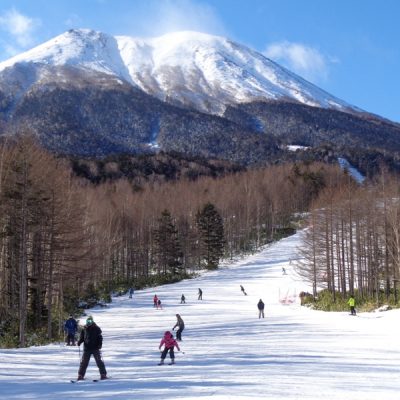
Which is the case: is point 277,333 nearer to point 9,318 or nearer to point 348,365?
point 348,365

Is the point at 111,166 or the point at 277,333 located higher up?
the point at 111,166

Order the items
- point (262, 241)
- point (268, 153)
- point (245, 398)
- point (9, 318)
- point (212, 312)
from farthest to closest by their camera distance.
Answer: point (268, 153), point (262, 241), point (212, 312), point (9, 318), point (245, 398)

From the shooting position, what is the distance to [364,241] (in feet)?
132

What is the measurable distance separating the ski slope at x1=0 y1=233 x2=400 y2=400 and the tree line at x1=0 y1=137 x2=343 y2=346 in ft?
13.1

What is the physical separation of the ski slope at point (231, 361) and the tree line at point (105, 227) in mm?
3993

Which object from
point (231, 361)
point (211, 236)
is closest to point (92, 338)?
point (231, 361)

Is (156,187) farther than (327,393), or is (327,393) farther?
(156,187)

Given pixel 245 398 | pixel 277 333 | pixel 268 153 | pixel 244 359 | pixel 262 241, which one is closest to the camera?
pixel 245 398

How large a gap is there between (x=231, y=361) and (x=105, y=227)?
43.4 m

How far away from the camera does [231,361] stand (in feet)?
48.1

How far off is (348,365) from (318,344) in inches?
191

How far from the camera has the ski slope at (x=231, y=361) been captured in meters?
10.1

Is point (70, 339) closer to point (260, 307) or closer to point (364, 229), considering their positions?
point (260, 307)

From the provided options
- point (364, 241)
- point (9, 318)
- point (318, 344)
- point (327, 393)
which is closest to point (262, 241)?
point (364, 241)
